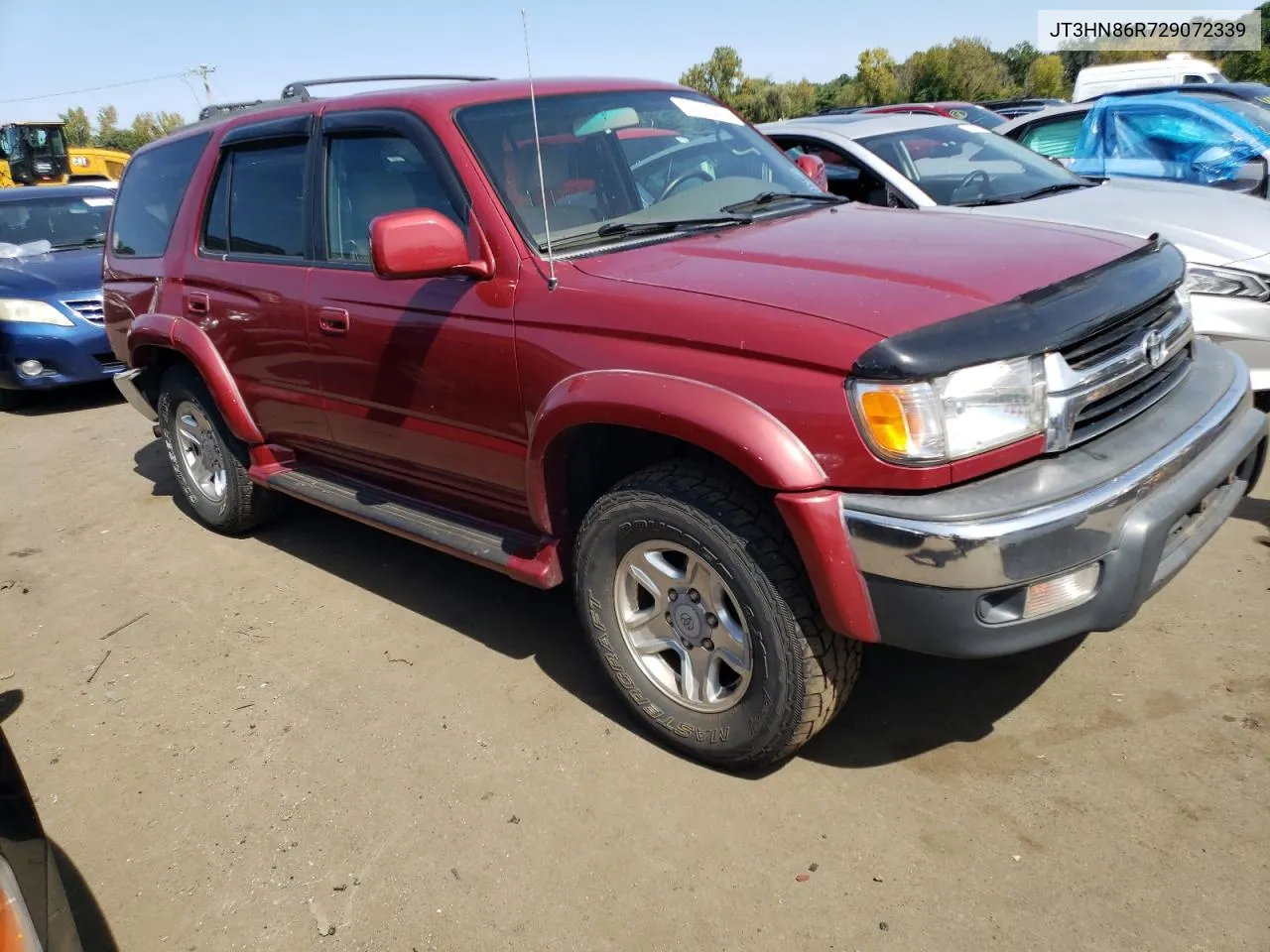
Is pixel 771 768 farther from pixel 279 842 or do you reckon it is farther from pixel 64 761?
pixel 64 761

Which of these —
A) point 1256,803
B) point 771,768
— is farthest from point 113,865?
point 1256,803

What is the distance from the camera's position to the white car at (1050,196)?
4645mm

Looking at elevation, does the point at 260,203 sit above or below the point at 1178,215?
above

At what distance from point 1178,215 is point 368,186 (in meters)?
4.01

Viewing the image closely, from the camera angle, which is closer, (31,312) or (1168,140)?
(1168,140)

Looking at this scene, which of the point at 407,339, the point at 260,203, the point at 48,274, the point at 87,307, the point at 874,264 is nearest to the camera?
the point at 874,264

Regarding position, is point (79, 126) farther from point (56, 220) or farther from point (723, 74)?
point (56, 220)

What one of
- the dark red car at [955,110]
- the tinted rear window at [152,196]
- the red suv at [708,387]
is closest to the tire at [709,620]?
the red suv at [708,387]

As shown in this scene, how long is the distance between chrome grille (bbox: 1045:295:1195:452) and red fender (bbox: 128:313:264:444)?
3.32m

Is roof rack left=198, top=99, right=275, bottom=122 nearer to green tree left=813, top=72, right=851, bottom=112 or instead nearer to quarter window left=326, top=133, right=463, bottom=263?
quarter window left=326, top=133, right=463, bottom=263

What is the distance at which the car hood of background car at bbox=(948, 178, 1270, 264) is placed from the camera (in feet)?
15.7

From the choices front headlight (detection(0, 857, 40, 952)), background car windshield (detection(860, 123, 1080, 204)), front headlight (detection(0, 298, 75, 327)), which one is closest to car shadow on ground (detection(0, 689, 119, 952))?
front headlight (detection(0, 857, 40, 952))

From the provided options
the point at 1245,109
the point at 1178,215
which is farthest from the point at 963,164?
the point at 1245,109

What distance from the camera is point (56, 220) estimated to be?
30.4 feet
